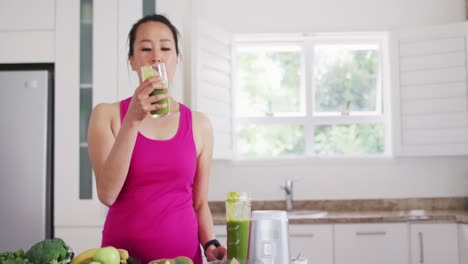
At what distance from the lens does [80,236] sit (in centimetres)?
320

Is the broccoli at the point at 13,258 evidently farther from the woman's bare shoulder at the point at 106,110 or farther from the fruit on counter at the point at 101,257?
the woman's bare shoulder at the point at 106,110

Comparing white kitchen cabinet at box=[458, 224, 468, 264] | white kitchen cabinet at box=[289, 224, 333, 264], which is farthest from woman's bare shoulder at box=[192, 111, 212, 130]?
white kitchen cabinet at box=[458, 224, 468, 264]

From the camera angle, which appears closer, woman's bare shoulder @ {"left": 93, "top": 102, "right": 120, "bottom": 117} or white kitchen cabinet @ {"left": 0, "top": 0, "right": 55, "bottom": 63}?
woman's bare shoulder @ {"left": 93, "top": 102, "right": 120, "bottom": 117}

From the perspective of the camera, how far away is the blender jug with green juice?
1270 millimetres

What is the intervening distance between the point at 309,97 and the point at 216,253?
9.05 ft

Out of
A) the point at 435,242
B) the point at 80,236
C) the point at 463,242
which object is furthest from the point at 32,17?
the point at 463,242

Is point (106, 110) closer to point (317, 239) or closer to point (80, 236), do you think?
point (80, 236)

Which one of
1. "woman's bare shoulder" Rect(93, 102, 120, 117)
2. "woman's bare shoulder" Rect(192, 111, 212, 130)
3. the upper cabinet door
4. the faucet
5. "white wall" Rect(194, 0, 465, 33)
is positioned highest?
"white wall" Rect(194, 0, 465, 33)

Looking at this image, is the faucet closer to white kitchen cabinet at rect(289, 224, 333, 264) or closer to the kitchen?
the kitchen

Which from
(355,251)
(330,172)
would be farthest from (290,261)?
(330,172)

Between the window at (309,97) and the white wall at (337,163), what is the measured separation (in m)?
0.13

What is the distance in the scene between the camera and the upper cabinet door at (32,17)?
3.30 meters

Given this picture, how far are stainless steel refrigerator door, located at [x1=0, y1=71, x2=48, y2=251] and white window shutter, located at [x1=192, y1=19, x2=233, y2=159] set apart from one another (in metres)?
0.99

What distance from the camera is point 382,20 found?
3967 millimetres
